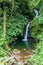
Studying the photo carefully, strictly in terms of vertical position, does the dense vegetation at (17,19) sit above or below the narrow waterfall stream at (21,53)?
above

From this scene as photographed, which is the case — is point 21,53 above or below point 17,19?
below

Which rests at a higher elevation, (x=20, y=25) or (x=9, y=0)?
(x=9, y=0)

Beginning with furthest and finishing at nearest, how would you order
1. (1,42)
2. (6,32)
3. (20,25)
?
1. (20,25)
2. (6,32)
3. (1,42)

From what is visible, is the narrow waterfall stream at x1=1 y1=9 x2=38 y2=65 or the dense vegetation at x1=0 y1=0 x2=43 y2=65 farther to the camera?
the dense vegetation at x1=0 y1=0 x2=43 y2=65

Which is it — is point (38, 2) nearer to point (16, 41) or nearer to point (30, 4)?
point (30, 4)

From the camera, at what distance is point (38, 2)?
643 inches

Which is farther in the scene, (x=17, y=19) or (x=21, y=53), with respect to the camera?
(x=17, y=19)

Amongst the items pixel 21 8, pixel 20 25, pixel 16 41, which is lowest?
pixel 16 41

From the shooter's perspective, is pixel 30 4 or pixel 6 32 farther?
pixel 30 4

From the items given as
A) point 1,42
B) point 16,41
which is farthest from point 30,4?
point 1,42

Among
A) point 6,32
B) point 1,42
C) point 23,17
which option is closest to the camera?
point 1,42

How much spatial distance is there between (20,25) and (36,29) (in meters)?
1.40

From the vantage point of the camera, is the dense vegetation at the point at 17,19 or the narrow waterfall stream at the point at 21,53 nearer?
A: the narrow waterfall stream at the point at 21,53

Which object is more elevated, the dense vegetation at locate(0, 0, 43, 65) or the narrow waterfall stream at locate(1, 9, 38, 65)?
the dense vegetation at locate(0, 0, 43, 65)
